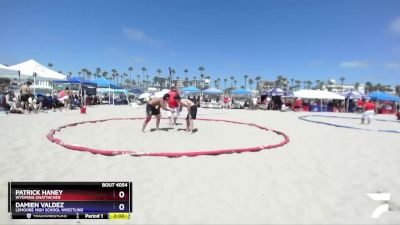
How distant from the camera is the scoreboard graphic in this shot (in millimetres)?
3279


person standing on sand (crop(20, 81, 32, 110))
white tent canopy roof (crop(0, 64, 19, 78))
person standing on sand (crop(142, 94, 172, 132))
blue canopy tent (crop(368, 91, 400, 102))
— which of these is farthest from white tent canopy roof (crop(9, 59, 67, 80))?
blue canopy tent (crop(368, 91, 400, 102))

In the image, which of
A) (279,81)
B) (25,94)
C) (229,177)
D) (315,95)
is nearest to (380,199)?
(229,177)

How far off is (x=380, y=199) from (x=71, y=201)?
4.09m

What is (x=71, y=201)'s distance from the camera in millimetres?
3385

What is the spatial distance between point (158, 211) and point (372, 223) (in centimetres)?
251

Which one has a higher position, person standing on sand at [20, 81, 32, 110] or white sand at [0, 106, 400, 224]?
person standing on sand at [20, 81, 32, 110]

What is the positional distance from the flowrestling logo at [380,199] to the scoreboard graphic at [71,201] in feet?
9.90

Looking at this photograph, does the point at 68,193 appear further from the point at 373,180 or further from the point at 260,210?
the point at 373,180

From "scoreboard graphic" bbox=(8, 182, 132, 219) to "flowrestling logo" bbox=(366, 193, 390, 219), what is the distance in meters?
3.02

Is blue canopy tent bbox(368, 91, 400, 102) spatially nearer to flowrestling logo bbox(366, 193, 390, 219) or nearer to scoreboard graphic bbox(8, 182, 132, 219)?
flowrestling logo bbox(366, 193, 390, 219)

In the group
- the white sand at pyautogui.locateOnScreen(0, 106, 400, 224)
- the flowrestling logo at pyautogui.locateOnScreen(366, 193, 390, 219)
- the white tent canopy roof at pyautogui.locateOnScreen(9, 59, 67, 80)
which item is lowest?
the flowrestling logo at pyautogui.locateOnScreen(366, 193, 390, 219)

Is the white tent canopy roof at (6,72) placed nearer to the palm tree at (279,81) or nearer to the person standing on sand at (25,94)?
the person standing on sand at (25,94)

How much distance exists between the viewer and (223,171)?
507 centimetres

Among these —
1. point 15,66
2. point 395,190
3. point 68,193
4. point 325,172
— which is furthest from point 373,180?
point 15,66
